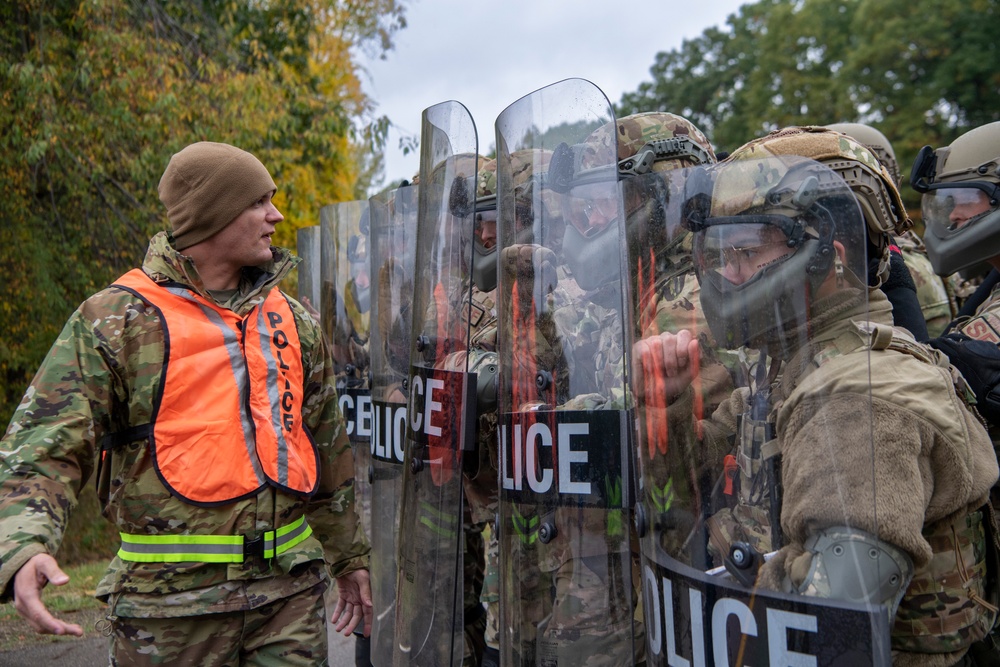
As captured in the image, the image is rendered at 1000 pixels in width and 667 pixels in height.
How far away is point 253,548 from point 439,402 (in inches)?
26.8

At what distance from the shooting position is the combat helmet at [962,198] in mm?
3158

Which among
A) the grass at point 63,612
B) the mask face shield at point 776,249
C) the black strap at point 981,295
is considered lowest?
the grass at point 63,612

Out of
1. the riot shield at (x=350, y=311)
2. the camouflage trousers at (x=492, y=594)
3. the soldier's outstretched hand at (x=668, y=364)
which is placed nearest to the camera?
the soldier's outstretched hand at (x=668, y=364)

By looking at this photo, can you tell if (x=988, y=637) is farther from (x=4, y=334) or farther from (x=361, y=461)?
(x=4, y=334)

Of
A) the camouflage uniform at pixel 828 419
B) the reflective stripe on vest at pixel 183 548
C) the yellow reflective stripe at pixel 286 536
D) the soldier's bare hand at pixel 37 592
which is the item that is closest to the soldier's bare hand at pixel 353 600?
the yellow reflective stripe at pixel 286 536

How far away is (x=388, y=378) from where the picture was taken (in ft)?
12.2

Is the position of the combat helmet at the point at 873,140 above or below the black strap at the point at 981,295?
above

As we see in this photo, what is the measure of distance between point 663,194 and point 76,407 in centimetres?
158

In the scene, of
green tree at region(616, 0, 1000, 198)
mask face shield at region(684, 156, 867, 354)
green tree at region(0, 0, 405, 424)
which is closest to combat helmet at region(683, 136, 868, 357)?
mask face shield at region(684, 156, 867, 354)

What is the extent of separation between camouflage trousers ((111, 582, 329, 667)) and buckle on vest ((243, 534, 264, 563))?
16 cm

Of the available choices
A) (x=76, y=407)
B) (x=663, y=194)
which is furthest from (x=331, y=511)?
(x=663, y=194)

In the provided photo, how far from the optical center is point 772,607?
1.66 m

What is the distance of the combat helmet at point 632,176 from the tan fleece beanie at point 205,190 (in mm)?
954

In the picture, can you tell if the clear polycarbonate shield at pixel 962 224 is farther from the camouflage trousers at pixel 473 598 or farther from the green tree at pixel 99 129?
the green tree at pixel 99 129
